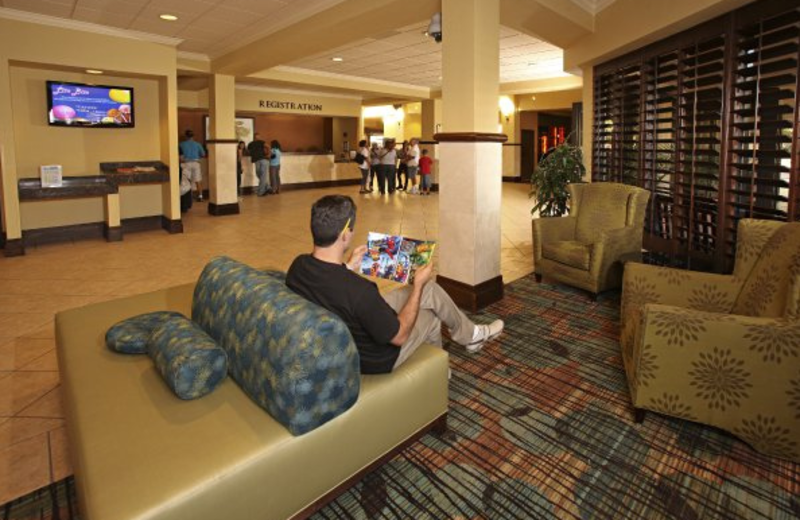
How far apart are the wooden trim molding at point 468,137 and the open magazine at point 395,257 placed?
196 cm

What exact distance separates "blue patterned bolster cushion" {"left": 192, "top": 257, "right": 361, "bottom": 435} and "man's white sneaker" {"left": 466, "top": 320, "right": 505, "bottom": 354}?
1.57 m

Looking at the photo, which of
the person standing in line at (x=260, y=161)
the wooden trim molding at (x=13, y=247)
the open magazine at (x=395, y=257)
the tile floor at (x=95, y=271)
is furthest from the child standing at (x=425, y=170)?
the open magazine at (x=395, y=257)

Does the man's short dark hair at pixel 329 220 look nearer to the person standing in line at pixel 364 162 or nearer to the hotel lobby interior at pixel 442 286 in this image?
the hotel lobby interior at pixel 442 286

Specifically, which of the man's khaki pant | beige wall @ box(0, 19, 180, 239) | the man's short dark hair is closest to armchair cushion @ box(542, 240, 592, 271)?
the man's khaki pant

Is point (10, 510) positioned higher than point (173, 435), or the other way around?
point (173, 435)

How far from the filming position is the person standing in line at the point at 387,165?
45.8ft

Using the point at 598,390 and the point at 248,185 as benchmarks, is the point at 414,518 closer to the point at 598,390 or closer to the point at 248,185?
the point at 598,390

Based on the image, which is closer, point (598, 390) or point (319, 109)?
point (598, 390)

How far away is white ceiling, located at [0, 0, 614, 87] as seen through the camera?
227 inches

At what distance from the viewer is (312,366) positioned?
165 centimetres

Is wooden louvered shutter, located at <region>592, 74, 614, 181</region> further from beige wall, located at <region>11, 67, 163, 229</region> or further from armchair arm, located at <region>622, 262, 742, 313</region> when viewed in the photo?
beige wall, located at <region>11, 67, 163, 229</region>

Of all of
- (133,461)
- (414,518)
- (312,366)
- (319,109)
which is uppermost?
(319,109)

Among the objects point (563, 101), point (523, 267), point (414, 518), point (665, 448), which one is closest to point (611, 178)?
point (523, 267)

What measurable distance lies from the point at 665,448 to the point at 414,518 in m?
1.24
